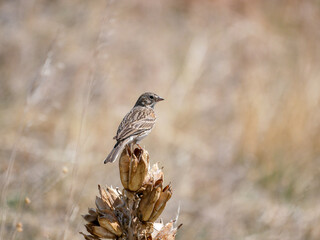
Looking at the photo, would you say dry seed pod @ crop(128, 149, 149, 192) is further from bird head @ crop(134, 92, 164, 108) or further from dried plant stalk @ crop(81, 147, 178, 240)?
bird head @ crop(134, 92, 164, 108)

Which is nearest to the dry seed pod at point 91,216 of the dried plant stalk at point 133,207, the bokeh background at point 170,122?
the dried plant stalk at point 133,207

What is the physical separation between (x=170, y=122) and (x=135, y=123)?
435cm

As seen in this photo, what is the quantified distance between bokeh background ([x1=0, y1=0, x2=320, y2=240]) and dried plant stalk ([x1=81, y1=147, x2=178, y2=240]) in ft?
3.78

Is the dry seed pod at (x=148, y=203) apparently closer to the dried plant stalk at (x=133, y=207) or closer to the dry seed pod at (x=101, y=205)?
the dried plant stalk at (x=133, y=207)

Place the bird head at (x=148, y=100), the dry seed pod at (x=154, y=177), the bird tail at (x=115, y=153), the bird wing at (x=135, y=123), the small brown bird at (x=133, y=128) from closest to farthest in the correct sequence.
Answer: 1. the dry seed pod at (x=154, y=177)
2. the bird tail at (x=115, y=153)
3. the small brown bird at (x=133, y=128)
4. the bird wing at (x=135, y=123)
5. the bird head at (x=148, y=100)

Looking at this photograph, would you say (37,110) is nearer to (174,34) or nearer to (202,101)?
(202,101)

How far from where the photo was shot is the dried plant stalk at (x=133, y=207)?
2146 millimetres

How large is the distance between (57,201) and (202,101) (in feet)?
15.4

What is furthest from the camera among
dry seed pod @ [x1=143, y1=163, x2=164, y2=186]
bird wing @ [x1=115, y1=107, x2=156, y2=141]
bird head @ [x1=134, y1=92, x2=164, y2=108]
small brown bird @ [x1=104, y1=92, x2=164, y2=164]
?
bird head @ [x1=134, y1=92, x2=164, y2=108]

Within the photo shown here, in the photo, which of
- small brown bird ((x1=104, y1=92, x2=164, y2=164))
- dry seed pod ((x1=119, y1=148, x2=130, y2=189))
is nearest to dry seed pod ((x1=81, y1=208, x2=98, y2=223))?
dry seed pod ((x1=119, y1=148, x2=130, y2=189))

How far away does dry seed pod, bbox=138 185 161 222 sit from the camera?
2156 millimetres

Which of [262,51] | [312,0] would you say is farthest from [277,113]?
[312,0]

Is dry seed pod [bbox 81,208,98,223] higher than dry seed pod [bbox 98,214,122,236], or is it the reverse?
dry seed pod [bbox 81,208,98,223]

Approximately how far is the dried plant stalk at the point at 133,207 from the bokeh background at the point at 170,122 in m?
1.15
